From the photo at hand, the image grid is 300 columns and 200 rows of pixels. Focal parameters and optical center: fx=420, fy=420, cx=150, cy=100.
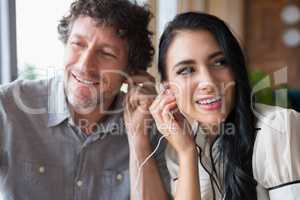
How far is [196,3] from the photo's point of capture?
240 centimetres

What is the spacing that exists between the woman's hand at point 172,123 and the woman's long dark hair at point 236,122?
0.31 feet

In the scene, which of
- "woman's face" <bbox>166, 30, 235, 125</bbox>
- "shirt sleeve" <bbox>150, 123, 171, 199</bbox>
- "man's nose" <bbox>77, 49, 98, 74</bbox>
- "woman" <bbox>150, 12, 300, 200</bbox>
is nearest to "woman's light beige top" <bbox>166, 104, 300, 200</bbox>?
"woman" <bbox>150, 12, 300, 200</bbox>

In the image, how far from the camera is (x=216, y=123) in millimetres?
1135

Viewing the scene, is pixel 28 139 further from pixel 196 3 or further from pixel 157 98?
pixel 196 3

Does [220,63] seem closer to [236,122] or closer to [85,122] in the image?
[236,122]

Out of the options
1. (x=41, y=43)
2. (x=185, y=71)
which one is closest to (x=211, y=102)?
(x=185, y=71)

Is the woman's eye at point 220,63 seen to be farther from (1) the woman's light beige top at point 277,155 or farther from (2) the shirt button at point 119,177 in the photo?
(2) the shirt button at point 119,177

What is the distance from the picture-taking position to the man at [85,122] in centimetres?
112

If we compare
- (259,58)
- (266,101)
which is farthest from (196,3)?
(266,101)

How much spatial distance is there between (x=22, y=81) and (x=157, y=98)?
39 cm

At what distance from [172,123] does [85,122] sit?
25 centimetres

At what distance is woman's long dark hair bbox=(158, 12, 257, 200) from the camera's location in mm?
1061

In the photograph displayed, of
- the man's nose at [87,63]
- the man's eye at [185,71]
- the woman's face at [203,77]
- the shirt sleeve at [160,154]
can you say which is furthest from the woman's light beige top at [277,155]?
the man's nose at [87,63]

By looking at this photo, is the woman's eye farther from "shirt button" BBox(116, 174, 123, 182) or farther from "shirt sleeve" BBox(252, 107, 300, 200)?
"shirt button" BBox(116, 174, 123, 182)
